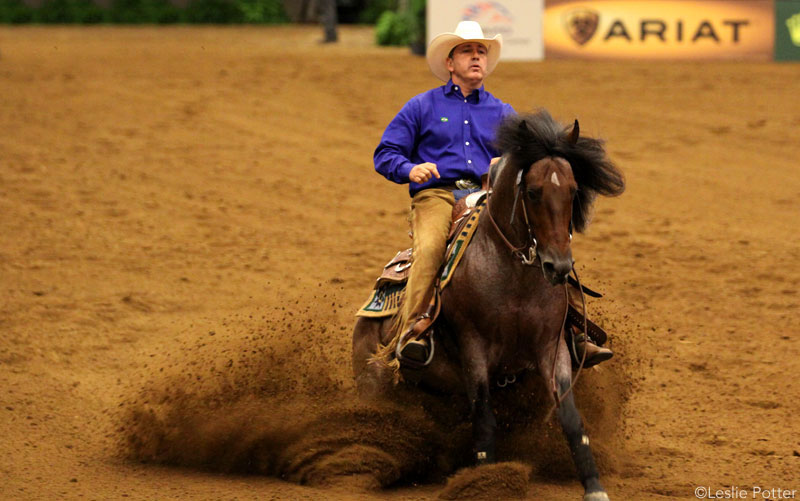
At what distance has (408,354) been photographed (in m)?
6.18

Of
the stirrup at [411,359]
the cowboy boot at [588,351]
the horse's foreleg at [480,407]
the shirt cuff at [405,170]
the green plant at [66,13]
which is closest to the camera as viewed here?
the horse's foreleg at [480,407]

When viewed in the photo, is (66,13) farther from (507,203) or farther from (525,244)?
(525,244)

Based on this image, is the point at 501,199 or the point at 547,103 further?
the point at 547,103

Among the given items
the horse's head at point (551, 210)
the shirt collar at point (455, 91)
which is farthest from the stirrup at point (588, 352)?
the shirt collar at point (455, 91)

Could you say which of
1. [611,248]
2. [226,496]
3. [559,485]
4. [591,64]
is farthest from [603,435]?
[591,64]

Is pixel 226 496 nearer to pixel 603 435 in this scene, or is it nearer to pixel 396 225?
pixel 603 435

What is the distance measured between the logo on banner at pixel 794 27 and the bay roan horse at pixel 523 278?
15.4 metres

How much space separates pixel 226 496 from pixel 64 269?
20.3 feet

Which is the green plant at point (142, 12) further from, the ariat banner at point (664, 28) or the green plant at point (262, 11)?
the ariat banner at point (664, 28)

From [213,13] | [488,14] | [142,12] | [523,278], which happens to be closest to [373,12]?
[213,13]

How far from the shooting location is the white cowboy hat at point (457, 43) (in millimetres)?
6699

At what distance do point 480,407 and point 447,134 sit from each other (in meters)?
1.68

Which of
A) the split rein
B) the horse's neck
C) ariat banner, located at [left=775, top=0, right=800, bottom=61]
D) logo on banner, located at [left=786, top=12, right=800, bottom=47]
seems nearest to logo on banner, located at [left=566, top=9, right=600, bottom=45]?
ariat banner, located at [left=775, top=0, right=800, bottom=61]

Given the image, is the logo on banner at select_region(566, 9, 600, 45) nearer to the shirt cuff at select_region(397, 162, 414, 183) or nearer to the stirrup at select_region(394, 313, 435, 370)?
the shirt cuff at select_region(397, 162, 414, 183)
